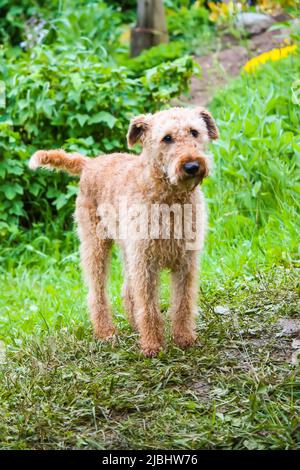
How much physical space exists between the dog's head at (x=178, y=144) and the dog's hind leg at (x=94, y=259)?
77 centimetres

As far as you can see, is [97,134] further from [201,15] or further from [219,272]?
[201,15]

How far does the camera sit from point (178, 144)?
3.53m

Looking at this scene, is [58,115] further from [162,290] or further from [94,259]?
[94,259]

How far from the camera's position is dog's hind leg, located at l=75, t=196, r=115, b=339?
4.38 m

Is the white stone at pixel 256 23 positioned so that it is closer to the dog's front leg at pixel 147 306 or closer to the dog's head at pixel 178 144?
the dog's head at pixel 178 144

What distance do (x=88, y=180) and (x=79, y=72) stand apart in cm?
255

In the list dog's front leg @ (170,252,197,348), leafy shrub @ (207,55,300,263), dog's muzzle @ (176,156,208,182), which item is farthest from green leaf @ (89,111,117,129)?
dog's muzzle @ (176,156,208,182)

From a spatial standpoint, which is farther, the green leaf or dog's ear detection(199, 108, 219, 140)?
the green leaf

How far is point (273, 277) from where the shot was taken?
450 cm

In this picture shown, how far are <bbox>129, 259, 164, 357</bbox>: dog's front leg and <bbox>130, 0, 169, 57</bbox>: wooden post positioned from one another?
5889 mm

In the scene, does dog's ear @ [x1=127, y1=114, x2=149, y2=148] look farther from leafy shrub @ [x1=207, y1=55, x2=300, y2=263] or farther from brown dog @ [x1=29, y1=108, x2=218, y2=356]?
leafy shrub @ [x1=207, y1=55, x2=300, y2=263]

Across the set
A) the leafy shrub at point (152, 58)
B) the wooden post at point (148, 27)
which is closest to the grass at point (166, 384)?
the leafy shrub at point (152, 58)

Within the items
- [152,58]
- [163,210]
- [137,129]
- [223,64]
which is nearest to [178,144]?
[163,210]

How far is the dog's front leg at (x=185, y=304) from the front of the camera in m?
3.86
